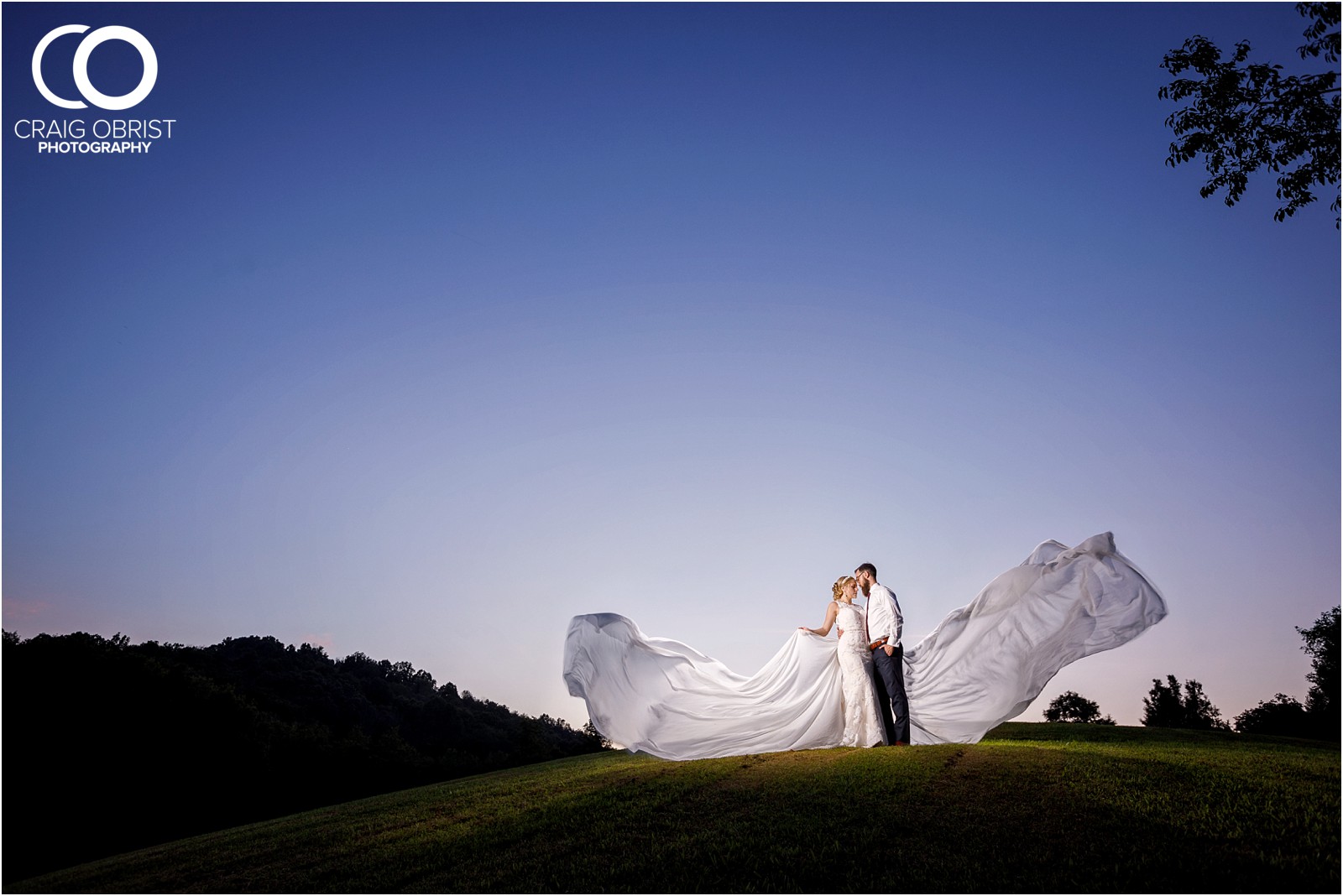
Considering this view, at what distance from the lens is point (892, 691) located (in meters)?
13.6

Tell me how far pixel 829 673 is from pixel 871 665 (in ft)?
2.83

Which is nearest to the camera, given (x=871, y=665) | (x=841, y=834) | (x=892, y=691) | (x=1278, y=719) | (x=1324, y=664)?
(x=841, y=834)

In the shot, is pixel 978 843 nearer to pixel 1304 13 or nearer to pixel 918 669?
pixel 918 669

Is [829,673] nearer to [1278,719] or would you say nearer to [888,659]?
[888,659]

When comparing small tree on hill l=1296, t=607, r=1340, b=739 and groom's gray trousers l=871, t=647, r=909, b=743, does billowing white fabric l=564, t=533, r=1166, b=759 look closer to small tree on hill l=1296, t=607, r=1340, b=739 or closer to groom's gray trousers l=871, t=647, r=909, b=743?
groom's gray trousers l=871, t=647, r=909, b=743

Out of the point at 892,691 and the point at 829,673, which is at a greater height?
the point at 829,673

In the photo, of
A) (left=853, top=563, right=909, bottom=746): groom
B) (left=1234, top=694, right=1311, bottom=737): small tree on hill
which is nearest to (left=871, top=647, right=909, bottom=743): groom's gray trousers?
(left=853, top=563, right=909, bottom=746): groom

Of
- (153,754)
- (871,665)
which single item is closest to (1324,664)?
(871,665)

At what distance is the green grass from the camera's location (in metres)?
6.86

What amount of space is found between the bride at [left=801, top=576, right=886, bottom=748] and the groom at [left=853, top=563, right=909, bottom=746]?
0.15 m

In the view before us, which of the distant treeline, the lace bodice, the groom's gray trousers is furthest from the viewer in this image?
the distant treeline

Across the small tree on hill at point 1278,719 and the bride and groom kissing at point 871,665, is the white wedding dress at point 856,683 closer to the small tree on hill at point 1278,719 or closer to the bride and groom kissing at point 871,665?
the bride and groom kissing at point 871,665

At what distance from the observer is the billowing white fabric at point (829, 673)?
12.7 metres

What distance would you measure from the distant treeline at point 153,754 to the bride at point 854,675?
18.7ft
